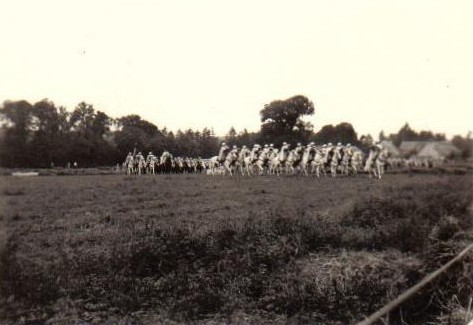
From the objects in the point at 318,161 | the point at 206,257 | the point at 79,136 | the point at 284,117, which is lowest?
the point at 206,257

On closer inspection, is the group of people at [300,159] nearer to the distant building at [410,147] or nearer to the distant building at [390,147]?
the distant building at [390,147]

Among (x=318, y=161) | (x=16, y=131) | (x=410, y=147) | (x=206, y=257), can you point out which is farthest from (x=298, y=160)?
(x=16, y=131)

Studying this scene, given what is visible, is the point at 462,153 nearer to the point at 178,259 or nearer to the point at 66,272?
the point at 178,259

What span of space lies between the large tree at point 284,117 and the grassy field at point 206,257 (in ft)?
8.06

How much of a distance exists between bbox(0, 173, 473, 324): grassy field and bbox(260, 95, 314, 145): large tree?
2.46 meters

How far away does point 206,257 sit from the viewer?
8.52 metres

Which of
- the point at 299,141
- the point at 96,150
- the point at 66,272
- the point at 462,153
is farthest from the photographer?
the point at 299,141

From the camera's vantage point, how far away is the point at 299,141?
19.8 metres

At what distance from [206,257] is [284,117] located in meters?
6.67

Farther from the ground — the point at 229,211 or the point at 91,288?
the point at 229,211

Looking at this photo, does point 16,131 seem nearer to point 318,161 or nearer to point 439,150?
point 439,150

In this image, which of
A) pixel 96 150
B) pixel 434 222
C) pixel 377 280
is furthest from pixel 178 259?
pixel 434 222

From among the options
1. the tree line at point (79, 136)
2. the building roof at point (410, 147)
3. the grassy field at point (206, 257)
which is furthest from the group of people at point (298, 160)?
the grassy field at point (206, 257)

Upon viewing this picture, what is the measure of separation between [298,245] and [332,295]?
5.01 feet
